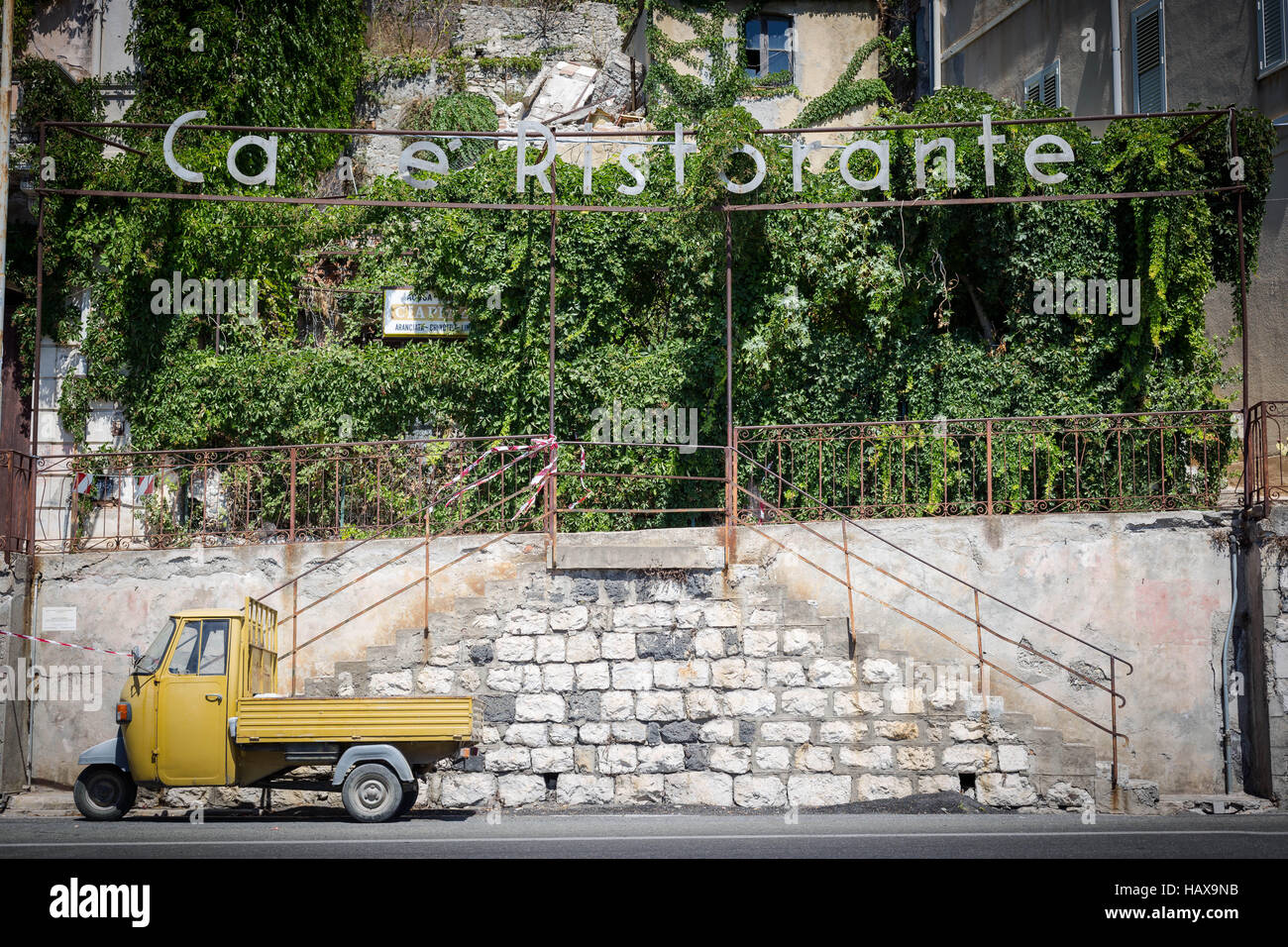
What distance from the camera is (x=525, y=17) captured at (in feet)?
80.3

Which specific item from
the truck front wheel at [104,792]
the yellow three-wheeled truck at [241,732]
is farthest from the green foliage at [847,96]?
the truck front wheel at [104,792]

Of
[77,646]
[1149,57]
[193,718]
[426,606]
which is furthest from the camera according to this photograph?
[1149,57]

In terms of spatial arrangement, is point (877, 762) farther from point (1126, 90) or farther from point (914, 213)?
point (1126, 90)

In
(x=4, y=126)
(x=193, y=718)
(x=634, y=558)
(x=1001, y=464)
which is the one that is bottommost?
(x=193, y=718)

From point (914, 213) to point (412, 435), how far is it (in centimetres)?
711

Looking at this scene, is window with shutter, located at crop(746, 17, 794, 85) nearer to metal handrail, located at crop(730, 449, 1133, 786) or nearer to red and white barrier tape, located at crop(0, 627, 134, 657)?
metal handrail, located at crop(730, 449, 1133, 786)

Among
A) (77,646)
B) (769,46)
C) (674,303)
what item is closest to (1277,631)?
(674,303)

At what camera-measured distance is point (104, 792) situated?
11148 millimetres

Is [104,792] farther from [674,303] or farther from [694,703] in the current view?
[674,303]

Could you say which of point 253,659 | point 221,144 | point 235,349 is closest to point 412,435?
point 235,349

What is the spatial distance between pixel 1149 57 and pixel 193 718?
1519 cm

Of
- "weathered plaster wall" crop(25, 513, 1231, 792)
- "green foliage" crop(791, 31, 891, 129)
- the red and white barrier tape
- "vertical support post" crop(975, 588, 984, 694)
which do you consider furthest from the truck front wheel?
"green foliage" crop(791, 31, 891, 129)

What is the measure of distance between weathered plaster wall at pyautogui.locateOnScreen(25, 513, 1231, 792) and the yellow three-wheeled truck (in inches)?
55.7

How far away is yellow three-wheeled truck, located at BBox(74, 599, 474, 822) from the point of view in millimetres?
10469
